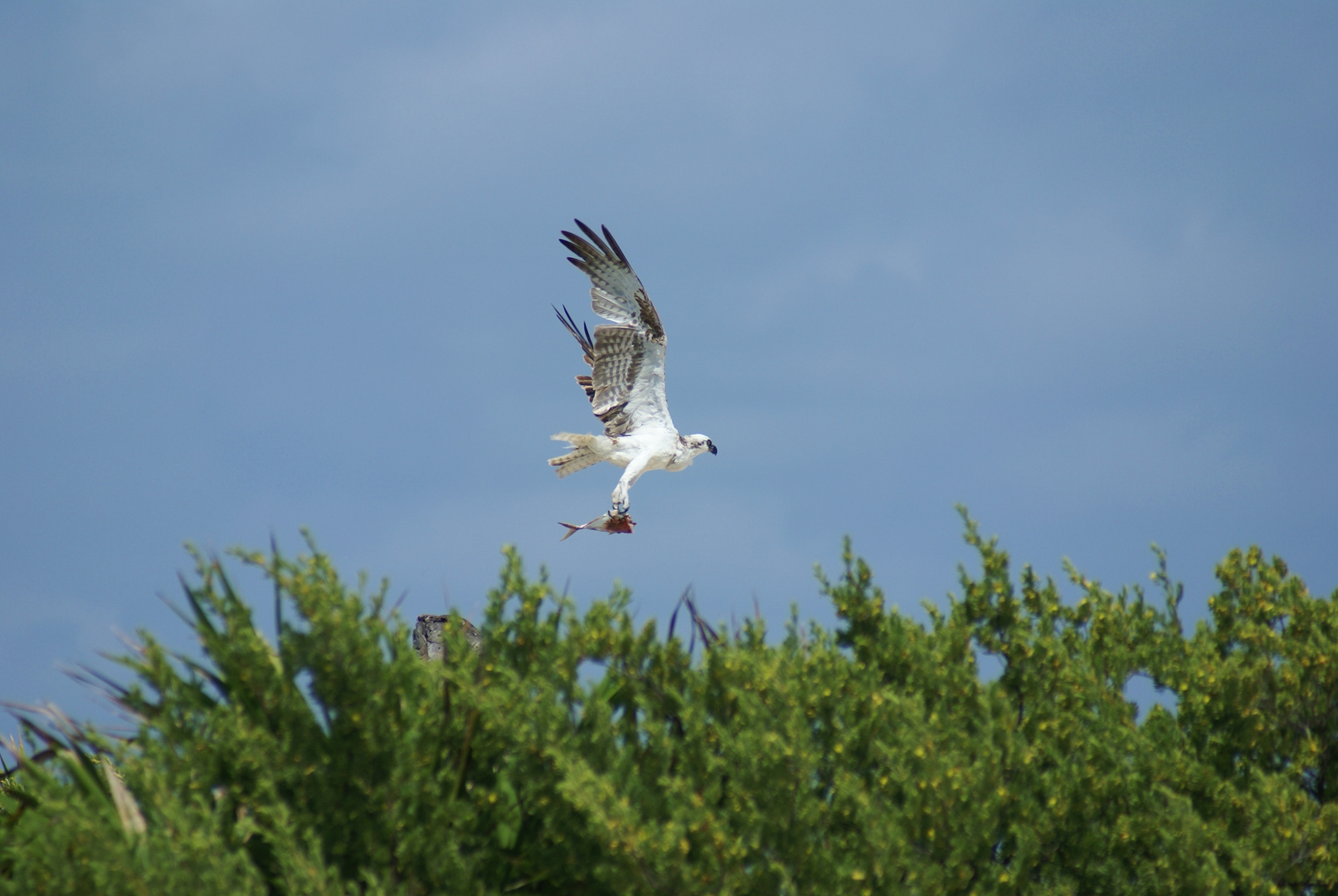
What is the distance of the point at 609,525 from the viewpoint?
11492mm

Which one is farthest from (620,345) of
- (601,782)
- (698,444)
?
(601,782)

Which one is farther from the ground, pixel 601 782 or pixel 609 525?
pixel 609 525

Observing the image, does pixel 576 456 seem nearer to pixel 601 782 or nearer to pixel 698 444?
pixel 698 444

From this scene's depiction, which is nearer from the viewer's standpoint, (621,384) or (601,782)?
(601,782)

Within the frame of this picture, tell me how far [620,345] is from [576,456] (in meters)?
1.32

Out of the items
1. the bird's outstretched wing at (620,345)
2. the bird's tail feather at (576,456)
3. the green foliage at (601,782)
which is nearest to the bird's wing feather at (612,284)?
the bird's outstretched wing at (620,345)

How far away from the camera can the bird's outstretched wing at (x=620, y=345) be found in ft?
38.8

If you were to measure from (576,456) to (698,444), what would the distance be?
57.0 inches

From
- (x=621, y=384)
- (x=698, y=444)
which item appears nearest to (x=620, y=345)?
(x=621, y=384)

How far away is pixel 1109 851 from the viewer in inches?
230

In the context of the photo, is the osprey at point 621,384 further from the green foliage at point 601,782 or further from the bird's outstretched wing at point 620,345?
the green foliage at point 601,782

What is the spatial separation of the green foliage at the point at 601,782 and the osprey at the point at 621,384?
613 centimetres

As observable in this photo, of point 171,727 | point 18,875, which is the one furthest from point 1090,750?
point 18,875

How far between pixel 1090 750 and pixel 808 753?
Result: 2.07m
